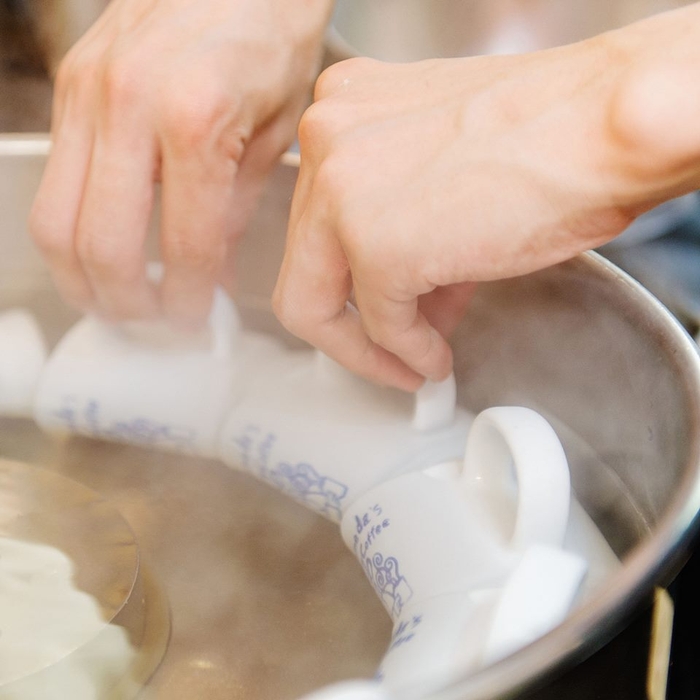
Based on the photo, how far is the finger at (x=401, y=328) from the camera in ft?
1.06

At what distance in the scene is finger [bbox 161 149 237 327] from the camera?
16.2 inches

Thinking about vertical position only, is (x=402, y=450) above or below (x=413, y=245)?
below

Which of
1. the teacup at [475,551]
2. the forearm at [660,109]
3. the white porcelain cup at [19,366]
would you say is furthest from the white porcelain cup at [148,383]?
the forearm at [660,109]

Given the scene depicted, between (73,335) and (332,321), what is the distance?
17 cm

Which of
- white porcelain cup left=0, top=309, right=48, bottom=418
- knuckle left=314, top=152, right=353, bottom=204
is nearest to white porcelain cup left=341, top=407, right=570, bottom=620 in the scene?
knuckle left=314, top=152, right=353, bottom=204

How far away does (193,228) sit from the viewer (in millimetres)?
420

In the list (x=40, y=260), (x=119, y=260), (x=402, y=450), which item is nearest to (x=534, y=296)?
(x=402, y=450)

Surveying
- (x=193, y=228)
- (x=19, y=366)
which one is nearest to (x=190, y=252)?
(x=193, y=228)

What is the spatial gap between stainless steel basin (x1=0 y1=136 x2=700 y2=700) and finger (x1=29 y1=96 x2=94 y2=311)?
0.22ft

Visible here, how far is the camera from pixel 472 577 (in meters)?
0.30

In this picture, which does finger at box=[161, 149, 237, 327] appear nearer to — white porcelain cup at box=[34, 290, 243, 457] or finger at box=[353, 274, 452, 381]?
white porcelain cup at box=[34, 290, 243, 457]

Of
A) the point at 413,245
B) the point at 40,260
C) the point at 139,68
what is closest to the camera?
the point at 413,245

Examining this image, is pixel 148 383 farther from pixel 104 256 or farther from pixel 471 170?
pixel 471 170

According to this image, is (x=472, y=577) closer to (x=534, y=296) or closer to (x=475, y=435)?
(x=475, y=435)
